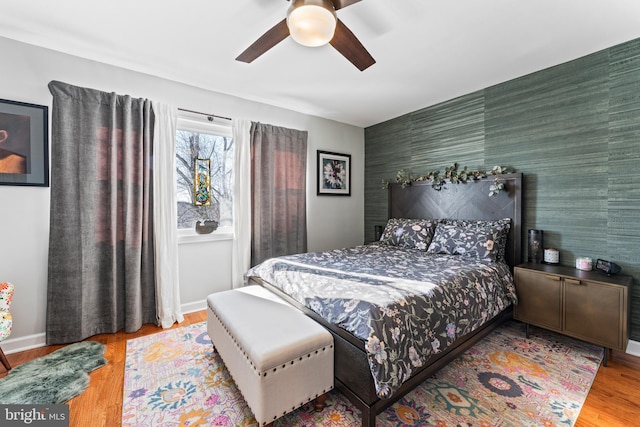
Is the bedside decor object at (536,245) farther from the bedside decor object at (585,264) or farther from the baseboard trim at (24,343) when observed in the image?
the baseboard trim at (24,343)

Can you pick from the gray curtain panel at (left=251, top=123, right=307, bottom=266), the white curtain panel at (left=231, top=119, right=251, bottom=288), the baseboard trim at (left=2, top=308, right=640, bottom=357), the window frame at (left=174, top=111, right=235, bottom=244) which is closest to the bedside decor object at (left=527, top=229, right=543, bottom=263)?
the baseboard trim at (left=2, top=308, right=640, bottom=357)

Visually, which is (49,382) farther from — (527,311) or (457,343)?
(527,311)

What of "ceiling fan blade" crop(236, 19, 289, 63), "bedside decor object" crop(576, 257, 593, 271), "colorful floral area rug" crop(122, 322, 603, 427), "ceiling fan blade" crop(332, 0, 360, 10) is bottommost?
"colorful floral area rug" crop(122, 322, 603, 427)

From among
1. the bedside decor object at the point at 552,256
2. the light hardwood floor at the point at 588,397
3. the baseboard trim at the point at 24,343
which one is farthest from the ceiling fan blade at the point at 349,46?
the baseboard trim at the point at 24,343

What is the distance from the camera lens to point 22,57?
2.24m

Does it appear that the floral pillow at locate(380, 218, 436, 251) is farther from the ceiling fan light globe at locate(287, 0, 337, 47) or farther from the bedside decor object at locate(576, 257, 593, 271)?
the ceiling fan light globe at locate(287, 0, 337, 47)

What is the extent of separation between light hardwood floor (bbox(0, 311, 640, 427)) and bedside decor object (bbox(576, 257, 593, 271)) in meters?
0.71

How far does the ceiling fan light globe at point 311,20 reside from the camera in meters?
1.45

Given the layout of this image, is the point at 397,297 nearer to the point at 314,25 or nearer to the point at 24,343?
the point at 314,25

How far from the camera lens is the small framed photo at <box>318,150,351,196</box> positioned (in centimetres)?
415

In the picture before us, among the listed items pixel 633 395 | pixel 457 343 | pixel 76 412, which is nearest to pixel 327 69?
pixel 457 343

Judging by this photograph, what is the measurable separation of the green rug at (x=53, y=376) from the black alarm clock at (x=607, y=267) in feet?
13.3

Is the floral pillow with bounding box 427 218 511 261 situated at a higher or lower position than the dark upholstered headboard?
lower

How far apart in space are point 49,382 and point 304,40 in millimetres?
2831
